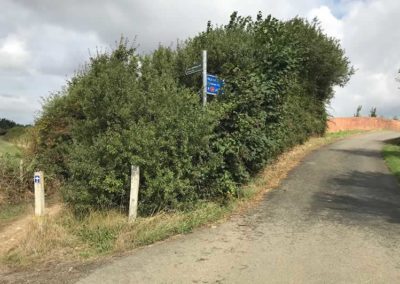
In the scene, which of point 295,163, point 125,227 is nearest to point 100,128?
point 125,227

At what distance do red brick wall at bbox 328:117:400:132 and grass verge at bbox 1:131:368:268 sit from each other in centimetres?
3474

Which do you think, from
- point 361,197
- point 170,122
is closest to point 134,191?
point 170,122

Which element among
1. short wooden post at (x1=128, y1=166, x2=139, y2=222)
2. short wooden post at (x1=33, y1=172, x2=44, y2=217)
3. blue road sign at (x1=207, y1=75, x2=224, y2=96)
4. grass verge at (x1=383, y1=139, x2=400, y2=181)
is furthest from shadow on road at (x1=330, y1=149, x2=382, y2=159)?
short wooden post at (x1=33, y1=172, x2=44, y2=217)

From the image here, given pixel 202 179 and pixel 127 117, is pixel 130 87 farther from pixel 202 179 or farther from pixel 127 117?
pixel 202 179

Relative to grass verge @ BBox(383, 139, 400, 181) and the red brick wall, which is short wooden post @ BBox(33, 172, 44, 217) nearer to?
grass verge @ BBox(383, 139, 400, 181)

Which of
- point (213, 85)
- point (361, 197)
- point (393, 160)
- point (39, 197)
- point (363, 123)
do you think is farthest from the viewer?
point (363, 123)

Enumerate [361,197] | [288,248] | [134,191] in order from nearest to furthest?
[288,248] < [134,191] < [361,197]

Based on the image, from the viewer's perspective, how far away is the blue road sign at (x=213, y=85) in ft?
34.6

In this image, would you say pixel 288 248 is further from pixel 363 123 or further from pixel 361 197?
Answer: pixel 363 123

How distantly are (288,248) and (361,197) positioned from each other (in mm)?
4962

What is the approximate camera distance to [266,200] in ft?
35.4

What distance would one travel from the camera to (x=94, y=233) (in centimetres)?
752

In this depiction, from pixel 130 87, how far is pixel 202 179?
2.54m

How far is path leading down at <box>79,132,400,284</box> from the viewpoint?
236 inches
